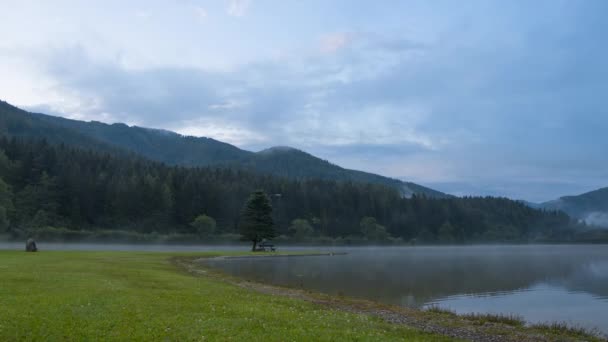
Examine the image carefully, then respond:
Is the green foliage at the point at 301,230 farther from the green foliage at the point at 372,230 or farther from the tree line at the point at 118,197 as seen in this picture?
the green foliage at the point at 372,230

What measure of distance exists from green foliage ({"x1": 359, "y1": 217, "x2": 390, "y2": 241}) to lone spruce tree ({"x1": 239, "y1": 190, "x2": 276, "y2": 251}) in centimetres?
10279

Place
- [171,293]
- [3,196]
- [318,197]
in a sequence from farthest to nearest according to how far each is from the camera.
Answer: [318,197], [3,196], [171,293]

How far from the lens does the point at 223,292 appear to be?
24.3m

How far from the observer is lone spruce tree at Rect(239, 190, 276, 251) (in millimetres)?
82250

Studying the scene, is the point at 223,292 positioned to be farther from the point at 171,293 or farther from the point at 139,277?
the point at 139,277

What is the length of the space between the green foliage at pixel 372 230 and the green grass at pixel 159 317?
161240 mm

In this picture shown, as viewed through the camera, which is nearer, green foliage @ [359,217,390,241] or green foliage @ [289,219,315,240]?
green foliage @ [289,219,315,240]

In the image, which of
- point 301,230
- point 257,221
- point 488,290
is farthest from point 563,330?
point 301,230

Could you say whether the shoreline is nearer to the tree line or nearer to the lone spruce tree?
the lone spruce tree

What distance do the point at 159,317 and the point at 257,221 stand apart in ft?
220

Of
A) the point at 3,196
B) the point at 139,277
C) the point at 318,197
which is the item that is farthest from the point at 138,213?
the point at 139,277

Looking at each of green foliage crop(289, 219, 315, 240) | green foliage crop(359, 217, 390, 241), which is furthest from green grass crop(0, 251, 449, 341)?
green foliage crop(359, 217, 390, 241)

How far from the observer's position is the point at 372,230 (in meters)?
182

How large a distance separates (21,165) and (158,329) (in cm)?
14380
